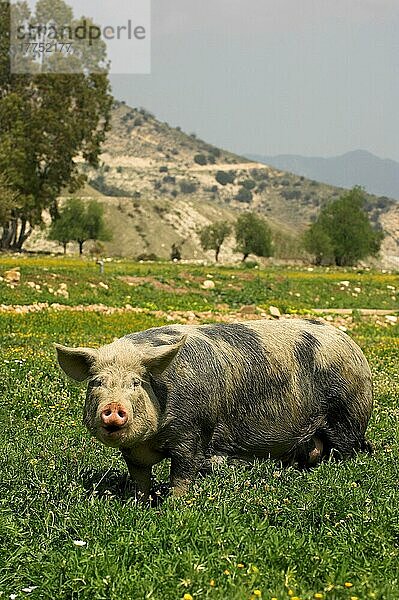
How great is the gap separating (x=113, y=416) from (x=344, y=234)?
72.5m

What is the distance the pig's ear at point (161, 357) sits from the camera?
21.6 feet

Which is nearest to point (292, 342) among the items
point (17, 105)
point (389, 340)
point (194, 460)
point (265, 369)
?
point (265, 369)

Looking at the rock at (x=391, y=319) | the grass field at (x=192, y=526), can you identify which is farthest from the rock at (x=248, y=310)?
the grass field at (x=192, y=526)

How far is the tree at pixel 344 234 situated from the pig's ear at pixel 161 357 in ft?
234

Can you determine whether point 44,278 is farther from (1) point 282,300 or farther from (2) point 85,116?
(2) point 85,116

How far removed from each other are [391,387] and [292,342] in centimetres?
540

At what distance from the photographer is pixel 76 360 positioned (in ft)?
22.3

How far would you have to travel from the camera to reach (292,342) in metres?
7.78

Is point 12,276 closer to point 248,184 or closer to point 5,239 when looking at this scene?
point 5,239

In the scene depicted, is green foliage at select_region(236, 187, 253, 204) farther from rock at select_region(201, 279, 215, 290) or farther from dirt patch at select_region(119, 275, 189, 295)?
dirt patch at select_region(119, 275, 189, 295)

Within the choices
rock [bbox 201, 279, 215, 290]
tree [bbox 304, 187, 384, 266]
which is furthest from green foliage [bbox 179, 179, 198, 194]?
rock [bbox 201, 279, 215, 290]

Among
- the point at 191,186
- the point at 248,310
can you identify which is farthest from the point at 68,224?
the point at 191,186

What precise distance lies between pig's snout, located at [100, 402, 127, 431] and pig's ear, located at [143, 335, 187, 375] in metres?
0.54

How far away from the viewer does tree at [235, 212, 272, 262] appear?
88806 mm
